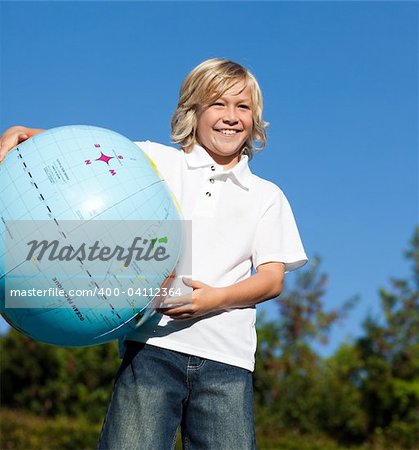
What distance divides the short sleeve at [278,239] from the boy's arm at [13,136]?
1103 millimetres

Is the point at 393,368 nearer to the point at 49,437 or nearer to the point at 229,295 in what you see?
the point at 49,437

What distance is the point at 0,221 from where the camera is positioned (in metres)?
3.13

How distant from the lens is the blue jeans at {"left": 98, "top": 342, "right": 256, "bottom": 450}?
3346mm

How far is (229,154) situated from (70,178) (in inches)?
35.2

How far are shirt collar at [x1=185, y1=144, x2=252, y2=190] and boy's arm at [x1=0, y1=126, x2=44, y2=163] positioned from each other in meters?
0.70

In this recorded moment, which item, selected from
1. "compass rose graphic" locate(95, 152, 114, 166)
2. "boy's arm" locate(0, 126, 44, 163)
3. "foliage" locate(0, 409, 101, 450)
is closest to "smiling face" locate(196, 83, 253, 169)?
"compass rose graphic" locate(95, 152, 114, 166)

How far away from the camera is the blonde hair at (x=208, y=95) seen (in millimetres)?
3670

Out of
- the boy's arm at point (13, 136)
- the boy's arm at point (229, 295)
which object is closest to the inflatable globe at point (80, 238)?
the boy's arm at point (229, 295)

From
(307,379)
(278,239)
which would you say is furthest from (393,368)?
(278,239)

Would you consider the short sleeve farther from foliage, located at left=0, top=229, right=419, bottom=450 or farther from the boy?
foliage, located at left=0, top=229, right=419, bottom=450

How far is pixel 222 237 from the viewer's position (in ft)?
11.5

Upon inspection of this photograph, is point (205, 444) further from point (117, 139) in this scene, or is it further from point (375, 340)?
point (375, 340)

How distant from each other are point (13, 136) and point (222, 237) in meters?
1.04

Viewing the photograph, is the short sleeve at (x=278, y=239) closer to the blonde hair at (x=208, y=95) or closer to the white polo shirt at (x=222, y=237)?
the white polo shirt at (x=222, y=237)
